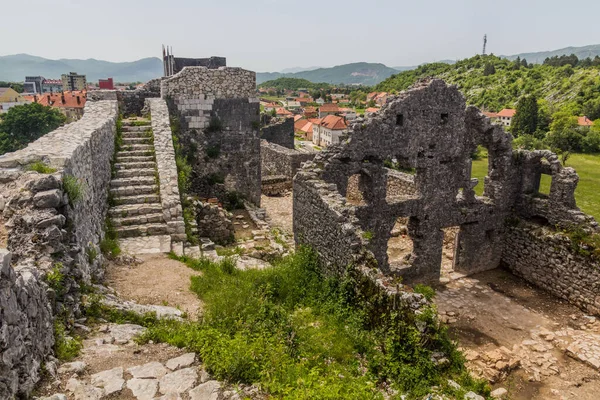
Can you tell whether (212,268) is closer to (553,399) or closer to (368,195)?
(368,195)

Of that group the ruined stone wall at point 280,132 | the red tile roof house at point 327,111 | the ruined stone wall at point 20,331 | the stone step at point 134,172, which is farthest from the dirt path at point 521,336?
the red tile roof house at point 327,111

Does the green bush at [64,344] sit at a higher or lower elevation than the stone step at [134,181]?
lower

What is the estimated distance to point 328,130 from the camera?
88000 millimetres

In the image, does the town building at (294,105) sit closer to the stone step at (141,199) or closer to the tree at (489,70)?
the tree at (489,70)

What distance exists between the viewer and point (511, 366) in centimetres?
970

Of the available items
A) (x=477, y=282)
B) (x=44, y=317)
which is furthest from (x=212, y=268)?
(x=477, y=282)

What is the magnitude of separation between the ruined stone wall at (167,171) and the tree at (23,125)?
50952mm

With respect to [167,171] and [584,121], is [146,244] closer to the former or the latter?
[167,171]

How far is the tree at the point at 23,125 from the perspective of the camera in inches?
2210

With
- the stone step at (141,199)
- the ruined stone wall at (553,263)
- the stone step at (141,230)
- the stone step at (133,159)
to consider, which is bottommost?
the ruined stone wall at (553,263)

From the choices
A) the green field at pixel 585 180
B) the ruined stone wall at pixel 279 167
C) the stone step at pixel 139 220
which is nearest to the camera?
the stone step at pixel 139 220

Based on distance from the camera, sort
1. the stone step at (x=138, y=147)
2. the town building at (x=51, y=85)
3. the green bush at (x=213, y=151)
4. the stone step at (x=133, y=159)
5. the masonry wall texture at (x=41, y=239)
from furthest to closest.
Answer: the town building at (x=51, y=85) → the green bush at (x=213, y=151) → the stone step at (x=138, y=147) → the stone step at (x=133, y=159) → the masonry wall texture at (x=41, y=239)

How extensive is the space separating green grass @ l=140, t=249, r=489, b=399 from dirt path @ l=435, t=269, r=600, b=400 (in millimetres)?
3228

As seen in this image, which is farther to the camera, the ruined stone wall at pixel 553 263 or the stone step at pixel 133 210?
the ruined stone wall at pixel 553 263
